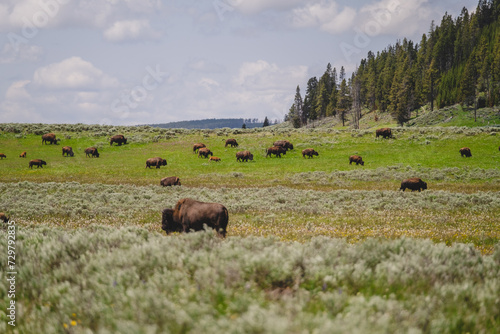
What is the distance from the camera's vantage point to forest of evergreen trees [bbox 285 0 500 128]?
88938 millimetres

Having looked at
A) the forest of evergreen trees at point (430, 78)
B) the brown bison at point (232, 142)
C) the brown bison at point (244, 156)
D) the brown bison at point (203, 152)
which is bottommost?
the brown bison at point (244, 156)

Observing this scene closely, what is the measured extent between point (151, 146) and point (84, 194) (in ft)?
105

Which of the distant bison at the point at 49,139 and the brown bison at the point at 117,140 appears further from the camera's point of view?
the brown bison at the point at 117,140

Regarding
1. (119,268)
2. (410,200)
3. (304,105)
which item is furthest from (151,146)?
(304,105)

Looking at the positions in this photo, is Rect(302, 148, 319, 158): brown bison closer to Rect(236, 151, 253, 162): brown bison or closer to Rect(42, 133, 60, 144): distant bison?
Rect(236, 151, 253, 162): brown bison

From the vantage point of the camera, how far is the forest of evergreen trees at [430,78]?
3501 inches

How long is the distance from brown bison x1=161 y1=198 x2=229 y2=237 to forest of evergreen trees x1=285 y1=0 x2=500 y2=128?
3695 inches

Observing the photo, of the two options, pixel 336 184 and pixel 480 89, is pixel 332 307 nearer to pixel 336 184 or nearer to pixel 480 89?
pixel 336 184

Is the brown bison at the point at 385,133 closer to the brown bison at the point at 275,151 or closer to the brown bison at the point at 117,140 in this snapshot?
the brown bison at the point at 275,151

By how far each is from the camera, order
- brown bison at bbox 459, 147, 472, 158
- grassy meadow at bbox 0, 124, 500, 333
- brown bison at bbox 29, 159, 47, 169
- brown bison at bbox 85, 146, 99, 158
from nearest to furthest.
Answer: grassy meadow at bbox 0, 124, 500, 333, brown bison at bbox 459, 147, 472, 158, brown bison at bbox 29, 159, 47, 169, brown bison at bbox 85, 146, 99, 158

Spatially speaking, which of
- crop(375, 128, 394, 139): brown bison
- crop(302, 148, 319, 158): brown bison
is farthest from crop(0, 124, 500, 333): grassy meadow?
crop(375, 128, 394, 139): brown bison

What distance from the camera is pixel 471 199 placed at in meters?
18.1

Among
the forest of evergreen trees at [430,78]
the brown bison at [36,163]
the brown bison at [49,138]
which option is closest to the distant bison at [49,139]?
the brown bison at [49,138]

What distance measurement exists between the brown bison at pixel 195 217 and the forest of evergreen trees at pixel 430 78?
308 ft
